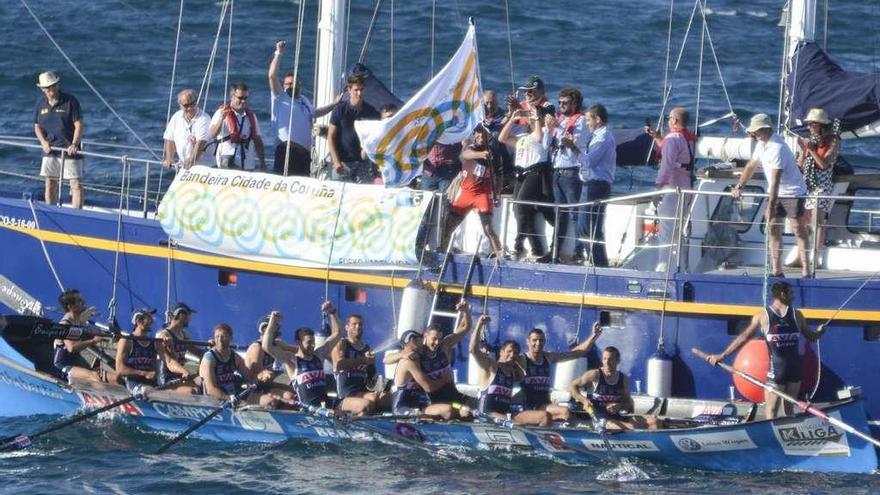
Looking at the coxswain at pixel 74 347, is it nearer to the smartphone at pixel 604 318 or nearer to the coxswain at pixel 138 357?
the coxswain at pixel 138 357

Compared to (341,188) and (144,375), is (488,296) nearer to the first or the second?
(341,188)

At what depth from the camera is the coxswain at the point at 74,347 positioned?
71.2ft

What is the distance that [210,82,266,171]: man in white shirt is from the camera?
22250mm

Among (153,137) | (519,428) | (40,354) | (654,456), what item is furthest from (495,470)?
(153,137)

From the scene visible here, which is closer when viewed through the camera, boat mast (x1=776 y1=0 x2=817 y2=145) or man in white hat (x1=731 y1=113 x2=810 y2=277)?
man in white hat (x1=731 y1=113 x2=810 y2=277)

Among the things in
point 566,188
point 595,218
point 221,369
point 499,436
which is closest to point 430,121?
point 566,188

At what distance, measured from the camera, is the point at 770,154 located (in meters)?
19.8

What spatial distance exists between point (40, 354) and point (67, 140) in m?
2.76

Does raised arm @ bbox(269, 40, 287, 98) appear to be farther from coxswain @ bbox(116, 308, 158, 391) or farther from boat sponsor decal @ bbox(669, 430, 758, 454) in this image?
boat sponsor decal @ bbox(669, 430, 758, 454)

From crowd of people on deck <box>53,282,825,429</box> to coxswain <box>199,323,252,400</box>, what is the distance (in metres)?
0.01

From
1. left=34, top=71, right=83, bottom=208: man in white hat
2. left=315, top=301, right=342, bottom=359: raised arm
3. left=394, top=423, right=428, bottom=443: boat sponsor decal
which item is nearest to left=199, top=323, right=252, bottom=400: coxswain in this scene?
left=315, top=301, right=342, bottom=359: raised arm

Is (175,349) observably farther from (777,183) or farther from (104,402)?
(777,183)

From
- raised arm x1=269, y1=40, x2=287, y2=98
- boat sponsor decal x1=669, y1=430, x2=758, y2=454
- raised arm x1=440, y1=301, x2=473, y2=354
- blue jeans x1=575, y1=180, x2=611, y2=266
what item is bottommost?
boat sponsor decal x1=669, y1=430, x2=758, y2=454

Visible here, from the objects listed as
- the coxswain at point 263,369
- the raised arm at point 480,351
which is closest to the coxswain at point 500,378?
the raised arm at point 480,351
